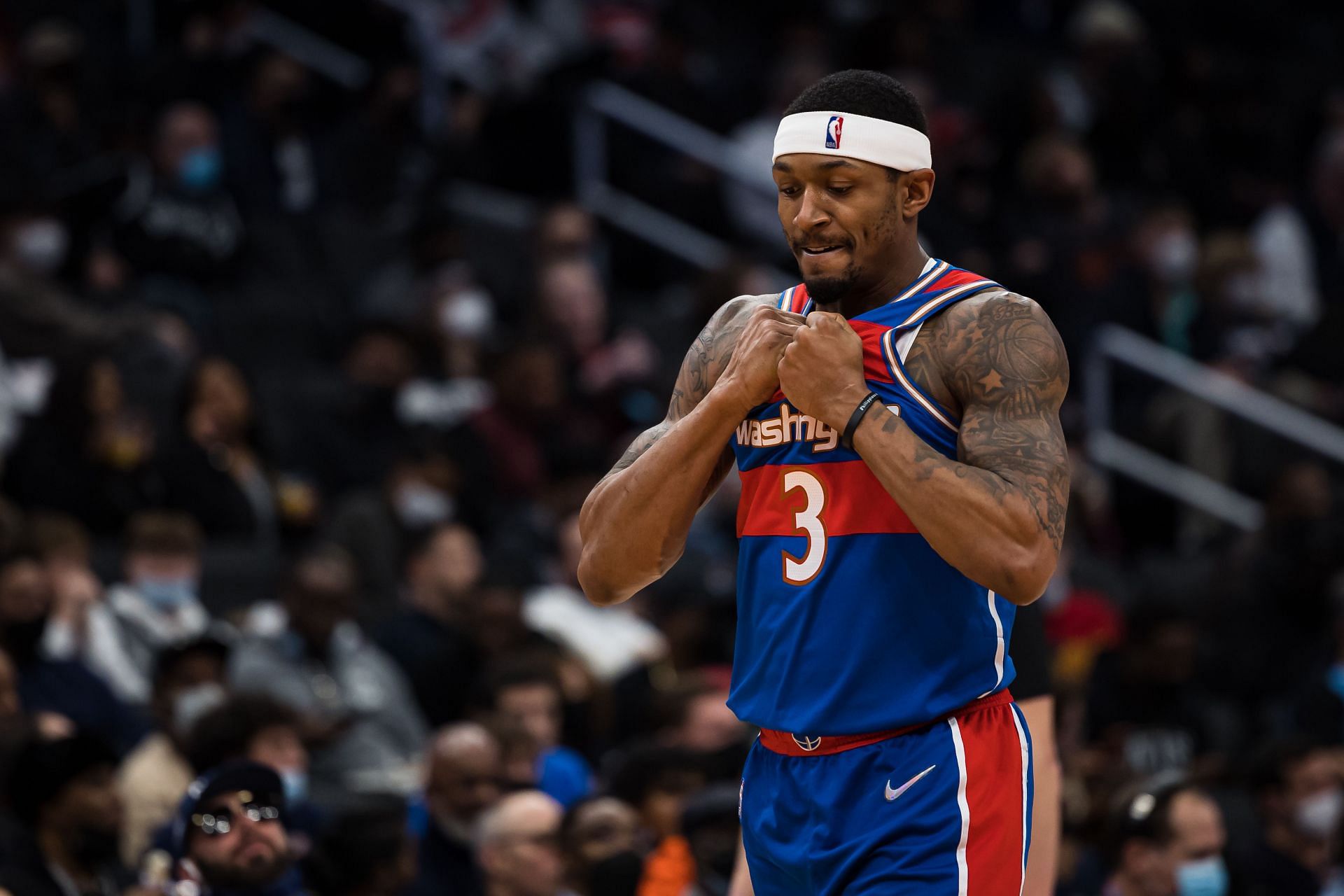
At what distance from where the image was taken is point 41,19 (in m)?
12.4

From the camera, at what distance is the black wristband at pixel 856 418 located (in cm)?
339

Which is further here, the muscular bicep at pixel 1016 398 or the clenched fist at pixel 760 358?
the clenched fist at pixel 760 358

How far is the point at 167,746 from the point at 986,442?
177 inches

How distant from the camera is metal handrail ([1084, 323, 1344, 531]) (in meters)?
11.9

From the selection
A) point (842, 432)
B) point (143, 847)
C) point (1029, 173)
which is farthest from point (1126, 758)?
point (842, 432)

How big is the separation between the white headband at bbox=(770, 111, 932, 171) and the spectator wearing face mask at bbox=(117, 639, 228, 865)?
3.88 metres

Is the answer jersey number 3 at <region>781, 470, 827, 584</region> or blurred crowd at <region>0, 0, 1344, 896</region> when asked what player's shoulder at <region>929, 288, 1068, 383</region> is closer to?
jersey number 3 at <region>781, 470, 827, 584</region>

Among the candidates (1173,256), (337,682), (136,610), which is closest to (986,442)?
(337,682)

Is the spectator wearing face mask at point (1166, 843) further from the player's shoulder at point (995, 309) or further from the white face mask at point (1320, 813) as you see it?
the player's shoulder at point (995, 309)

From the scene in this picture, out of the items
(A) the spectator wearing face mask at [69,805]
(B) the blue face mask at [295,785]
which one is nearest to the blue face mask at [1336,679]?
(B) the blue face mask at [295,785]

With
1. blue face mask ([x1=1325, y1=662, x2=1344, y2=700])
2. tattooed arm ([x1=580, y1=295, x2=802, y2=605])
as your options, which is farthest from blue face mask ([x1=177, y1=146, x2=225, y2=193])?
tattooed arm ([x1=580, y1=295, x2=802, y2=605])

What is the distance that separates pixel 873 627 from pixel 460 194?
957 centimetres

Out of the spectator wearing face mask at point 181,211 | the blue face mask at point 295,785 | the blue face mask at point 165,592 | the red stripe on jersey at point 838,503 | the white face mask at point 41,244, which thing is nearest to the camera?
the red stripe on jersey at point 838,503

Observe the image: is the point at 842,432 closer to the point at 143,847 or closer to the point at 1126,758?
the point at 143,847
